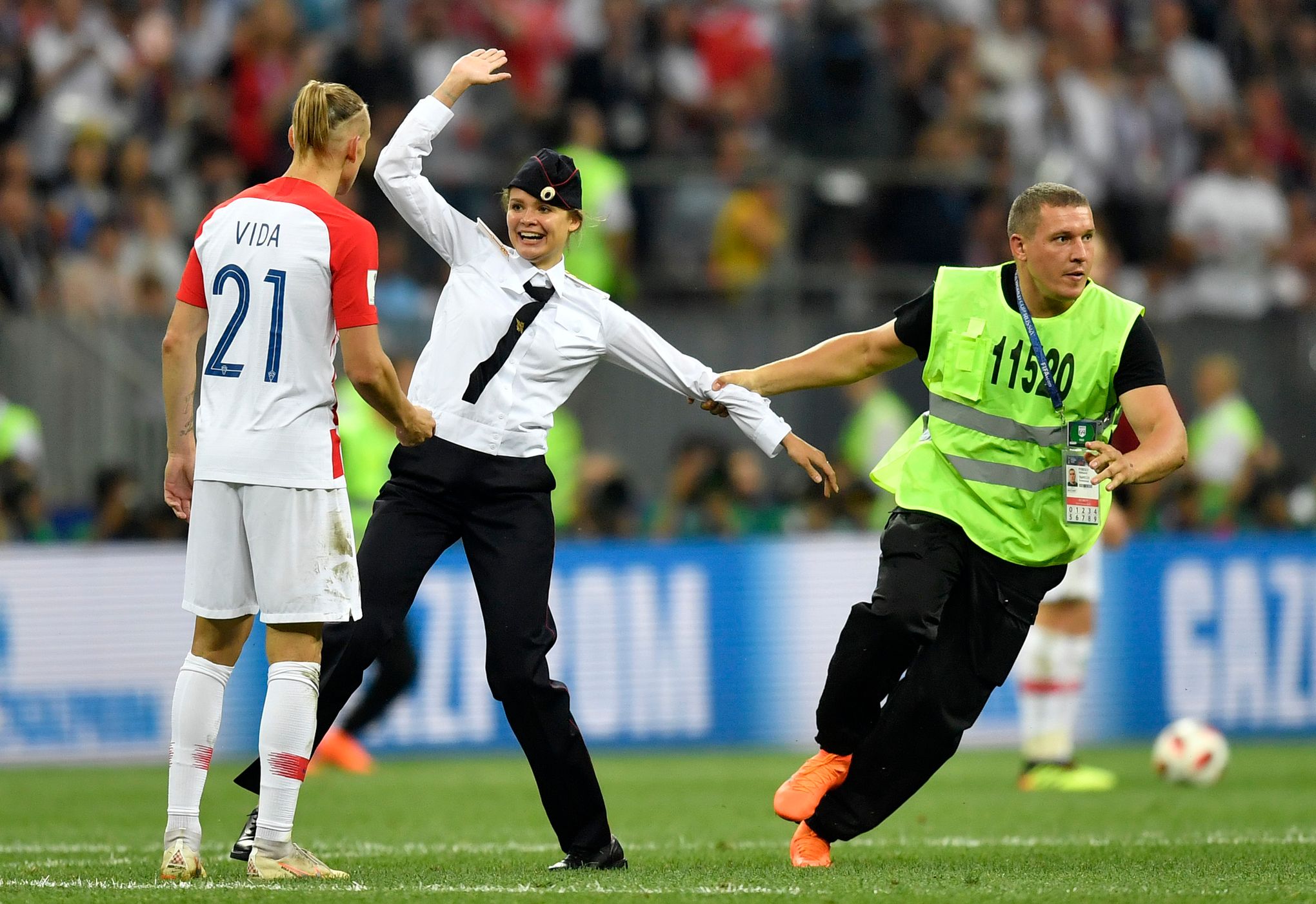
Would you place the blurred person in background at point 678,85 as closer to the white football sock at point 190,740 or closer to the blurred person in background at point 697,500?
the blurred person in background at point 697,500

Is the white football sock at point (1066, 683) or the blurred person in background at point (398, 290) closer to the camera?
the white football sock at point (1066, 683)

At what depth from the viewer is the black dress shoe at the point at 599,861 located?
663 centimetres

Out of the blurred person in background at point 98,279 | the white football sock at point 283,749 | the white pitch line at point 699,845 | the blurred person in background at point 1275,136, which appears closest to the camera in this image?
the white football sock at point 283,749

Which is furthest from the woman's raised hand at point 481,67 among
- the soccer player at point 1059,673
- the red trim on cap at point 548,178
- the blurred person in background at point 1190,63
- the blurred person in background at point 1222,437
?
the blurred person in background at point 1190,63

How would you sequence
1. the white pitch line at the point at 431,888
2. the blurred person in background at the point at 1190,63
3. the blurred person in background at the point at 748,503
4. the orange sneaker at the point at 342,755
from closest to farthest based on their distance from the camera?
the white pitch line at the point at 431,888 → the orange sneaker at the point at 342,755 → the blurred person in background at the point at 748,503 → the blurred person in background at the point at 1190,63

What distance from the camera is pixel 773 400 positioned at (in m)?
13.5

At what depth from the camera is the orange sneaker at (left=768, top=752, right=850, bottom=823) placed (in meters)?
6.75

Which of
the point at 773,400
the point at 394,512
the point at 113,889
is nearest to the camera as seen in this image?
the point at 113,889

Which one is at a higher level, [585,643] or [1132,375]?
[1132,375]

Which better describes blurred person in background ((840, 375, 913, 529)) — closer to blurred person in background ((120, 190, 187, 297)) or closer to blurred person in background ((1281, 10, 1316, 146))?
blurred person in background ((120, 190, 187, 297))

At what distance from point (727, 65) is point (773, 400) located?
4136 millimetres

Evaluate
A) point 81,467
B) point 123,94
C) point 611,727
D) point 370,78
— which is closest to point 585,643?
point 611,727

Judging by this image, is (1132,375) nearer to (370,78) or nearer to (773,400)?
(773,400)

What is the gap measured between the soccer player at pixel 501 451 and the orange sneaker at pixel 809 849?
2.08ft
